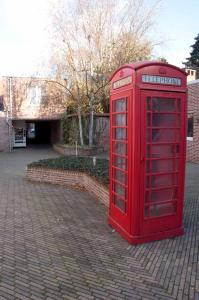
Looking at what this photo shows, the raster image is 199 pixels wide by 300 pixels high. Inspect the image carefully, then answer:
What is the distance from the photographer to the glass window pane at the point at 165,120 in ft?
16.0

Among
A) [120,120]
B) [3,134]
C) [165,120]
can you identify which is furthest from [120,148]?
[3,134]

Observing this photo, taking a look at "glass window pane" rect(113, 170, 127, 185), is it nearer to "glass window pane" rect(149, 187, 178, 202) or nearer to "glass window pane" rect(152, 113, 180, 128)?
"glass window pane" rect(149, 187, 178, 202)

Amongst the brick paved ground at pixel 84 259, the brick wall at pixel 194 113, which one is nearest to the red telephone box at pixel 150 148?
the brick paved ground at pixel 84 259

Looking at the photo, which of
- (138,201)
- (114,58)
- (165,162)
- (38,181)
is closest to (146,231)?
(138,201)

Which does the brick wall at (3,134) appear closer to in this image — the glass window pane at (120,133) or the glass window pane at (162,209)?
the glass window pane at (120,133)

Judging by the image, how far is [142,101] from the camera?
462 centimetres

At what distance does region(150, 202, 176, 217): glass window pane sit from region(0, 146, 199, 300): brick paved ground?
19.7 inches

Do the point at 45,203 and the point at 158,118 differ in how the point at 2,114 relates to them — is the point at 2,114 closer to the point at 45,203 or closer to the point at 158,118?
the point at 45,203

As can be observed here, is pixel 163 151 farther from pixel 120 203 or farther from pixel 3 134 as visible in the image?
pixel 3 134

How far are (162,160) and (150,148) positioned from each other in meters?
0.35

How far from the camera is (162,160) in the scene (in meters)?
5.04


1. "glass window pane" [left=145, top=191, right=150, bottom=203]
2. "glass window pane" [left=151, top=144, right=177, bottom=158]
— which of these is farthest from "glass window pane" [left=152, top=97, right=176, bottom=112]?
"glass window pane" [left=145, top=191, right=150, bottom=203]

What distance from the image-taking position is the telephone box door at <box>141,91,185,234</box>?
15.8ft

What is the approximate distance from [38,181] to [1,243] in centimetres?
499
